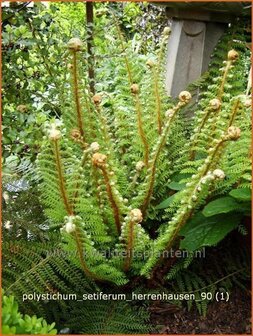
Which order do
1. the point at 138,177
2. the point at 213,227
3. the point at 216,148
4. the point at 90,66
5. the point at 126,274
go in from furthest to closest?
the point at 90,66 → the point at 138,177 → the point at 126,274 → the point at 213,227 → the point at 216,148

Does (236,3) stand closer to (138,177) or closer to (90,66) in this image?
(90,66)

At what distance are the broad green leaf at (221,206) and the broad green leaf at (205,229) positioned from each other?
0.19 feet

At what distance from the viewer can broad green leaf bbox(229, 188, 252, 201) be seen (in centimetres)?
161

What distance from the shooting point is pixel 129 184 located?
1.90 meters

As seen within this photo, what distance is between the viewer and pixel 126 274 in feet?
6.01

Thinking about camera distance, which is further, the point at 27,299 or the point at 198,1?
the point at 198,1

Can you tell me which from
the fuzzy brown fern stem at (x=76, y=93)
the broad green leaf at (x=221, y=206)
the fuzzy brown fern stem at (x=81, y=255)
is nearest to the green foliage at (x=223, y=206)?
the broad green leaf at (x=221, y=206)

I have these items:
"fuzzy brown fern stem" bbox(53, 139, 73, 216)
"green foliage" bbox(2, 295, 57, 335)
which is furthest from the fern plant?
"green foliage" bbox(2, 295, 57, 335)

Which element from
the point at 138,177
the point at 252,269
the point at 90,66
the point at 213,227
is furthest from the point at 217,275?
the point at 90,66

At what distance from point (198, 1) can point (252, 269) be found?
99 cm

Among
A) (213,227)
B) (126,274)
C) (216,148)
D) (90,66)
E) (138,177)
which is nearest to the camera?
(216,148)

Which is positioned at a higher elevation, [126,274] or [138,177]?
[138,177]

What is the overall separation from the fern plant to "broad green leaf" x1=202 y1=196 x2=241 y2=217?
43 millimetres

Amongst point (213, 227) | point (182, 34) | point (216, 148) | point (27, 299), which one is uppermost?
point (182, 34)
